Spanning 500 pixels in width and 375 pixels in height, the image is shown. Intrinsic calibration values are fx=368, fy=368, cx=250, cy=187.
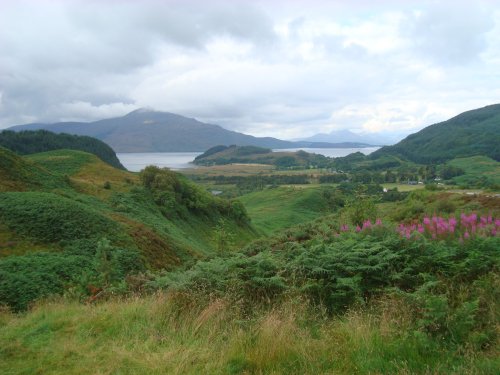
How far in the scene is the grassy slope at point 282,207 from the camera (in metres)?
81.5

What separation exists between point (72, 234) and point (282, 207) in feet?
271

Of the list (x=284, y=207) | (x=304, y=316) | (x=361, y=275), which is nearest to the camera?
(x=304, y=316)

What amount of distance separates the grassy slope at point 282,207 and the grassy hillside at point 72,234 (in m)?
32.4

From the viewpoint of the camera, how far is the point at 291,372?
450cm

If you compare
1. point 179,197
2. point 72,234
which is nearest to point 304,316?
point 72,234

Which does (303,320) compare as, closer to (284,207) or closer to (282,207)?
(284,207)

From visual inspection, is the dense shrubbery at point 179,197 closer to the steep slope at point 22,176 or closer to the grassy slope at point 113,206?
the grassy slope at point 113,206

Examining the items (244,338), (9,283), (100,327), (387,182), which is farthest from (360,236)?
(387,182)

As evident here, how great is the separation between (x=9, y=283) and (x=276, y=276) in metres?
11.3

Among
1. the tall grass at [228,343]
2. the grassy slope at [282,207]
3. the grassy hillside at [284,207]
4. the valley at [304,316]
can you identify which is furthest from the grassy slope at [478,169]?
the tall grass at [228,343]

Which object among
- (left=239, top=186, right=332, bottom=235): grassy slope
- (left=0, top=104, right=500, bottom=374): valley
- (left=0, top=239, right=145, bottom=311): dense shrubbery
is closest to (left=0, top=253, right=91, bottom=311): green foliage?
(left=0, top=239, right=145, bottom=311): dense shrubbery

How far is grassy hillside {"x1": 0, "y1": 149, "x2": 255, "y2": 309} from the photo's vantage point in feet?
46.2

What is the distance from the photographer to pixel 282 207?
101812 mm

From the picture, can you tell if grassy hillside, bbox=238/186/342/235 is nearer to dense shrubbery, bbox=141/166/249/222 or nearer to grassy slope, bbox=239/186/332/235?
grassy slope, bbox=239/186/332/235
